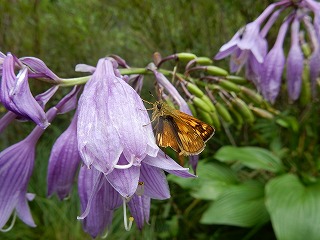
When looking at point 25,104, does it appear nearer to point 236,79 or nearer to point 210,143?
point 236,79

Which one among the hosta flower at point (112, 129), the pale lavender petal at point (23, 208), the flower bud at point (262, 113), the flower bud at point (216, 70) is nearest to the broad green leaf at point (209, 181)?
the flower bud at point (262, 113)

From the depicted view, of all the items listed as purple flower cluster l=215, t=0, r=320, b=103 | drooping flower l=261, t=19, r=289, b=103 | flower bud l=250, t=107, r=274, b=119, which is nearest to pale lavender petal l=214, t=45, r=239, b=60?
purple flower cluster l=215, t=0, r=320, b=103

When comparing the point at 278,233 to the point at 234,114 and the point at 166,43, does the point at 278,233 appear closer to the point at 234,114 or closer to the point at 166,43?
the point at 234,114

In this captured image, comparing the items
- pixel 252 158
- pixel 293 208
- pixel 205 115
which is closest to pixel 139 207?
pixel 205 115

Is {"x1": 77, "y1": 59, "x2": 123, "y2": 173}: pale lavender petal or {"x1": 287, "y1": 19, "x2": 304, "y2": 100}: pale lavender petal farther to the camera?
{"x1": 287, "y1": 19, "x2": 304, "y2": 100}: pale lavender petal

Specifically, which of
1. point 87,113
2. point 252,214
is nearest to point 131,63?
point 252,214

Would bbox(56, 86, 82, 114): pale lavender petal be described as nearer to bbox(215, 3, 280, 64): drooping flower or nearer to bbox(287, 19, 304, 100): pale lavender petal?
bbox(215, 3, 280, 64): drooping flower
